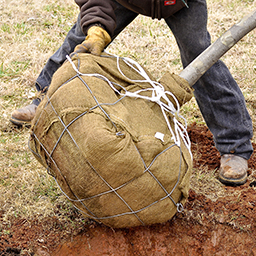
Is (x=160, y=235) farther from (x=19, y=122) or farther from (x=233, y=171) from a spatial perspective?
(x=19, y=122)

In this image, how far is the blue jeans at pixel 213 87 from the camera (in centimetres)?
218

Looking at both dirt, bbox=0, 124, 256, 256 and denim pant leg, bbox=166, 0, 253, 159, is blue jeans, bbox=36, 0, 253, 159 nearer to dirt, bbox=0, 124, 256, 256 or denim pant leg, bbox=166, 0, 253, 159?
denim pant leg, bbox=166, 0, 253, 159

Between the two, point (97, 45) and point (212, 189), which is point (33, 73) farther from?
point (212, 189)

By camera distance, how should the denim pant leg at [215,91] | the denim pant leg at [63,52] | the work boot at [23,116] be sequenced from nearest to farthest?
1. the denim pant leg at [215,91]
2. the denim pant leg at [63,52]
3. the work boot at [23,116]

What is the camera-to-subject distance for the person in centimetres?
201

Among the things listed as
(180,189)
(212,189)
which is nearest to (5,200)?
(180,189)

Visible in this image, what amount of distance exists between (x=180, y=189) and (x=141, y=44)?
3.08 meters

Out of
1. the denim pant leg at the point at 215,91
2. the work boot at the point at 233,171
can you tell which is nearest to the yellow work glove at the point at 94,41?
the denim pant leg at the point at 215,91

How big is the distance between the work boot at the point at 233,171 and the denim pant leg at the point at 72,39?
132 cm

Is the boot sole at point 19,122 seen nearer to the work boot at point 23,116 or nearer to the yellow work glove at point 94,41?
the work boot at point 23,116

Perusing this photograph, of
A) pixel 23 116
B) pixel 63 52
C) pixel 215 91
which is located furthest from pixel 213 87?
pixel 23 116

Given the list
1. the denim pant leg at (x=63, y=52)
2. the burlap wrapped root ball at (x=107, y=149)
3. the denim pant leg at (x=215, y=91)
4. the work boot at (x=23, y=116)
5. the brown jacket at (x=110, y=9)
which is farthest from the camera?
the work boot at (x=23, y=116)

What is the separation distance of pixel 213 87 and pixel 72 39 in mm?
1260

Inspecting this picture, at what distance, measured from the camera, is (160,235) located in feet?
6.48
